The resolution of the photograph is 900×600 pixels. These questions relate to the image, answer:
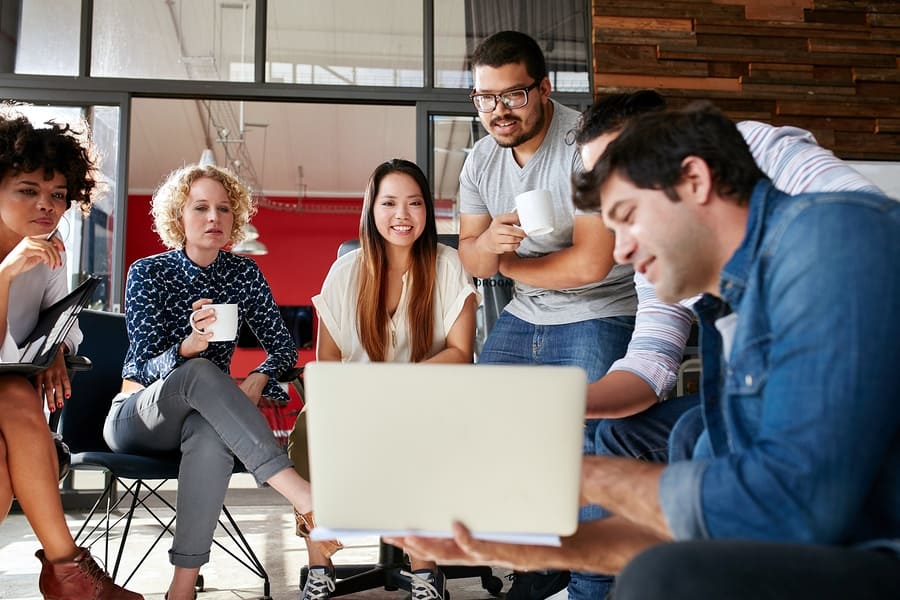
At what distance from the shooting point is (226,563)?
3113mm

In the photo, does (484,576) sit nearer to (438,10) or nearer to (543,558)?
(543,558)

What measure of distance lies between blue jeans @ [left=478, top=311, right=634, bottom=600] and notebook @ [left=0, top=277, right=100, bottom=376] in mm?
1009

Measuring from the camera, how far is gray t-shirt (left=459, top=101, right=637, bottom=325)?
2094mm

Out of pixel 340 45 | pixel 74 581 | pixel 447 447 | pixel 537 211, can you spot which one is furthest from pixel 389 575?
pixel 340 45

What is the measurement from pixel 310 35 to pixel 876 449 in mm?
4052

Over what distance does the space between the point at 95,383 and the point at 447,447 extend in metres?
2.19

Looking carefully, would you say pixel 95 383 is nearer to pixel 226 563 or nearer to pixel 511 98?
pixel 226 563

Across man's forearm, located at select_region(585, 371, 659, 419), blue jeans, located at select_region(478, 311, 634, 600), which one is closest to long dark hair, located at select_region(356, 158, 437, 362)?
blue jeans, located at select_region(478, 311, 634, 600)

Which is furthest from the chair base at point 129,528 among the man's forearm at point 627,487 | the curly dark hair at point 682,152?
the curly dark hair at point 682,152

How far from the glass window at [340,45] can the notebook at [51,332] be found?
2527 millimetres

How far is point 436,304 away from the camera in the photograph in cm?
248

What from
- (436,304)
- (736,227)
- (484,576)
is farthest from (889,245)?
(484,576)

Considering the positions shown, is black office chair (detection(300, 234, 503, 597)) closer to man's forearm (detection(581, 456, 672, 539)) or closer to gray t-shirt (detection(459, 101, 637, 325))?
gray t-shirt (detection(459, 101, 637, 325))

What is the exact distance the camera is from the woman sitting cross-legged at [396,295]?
8.00ft
